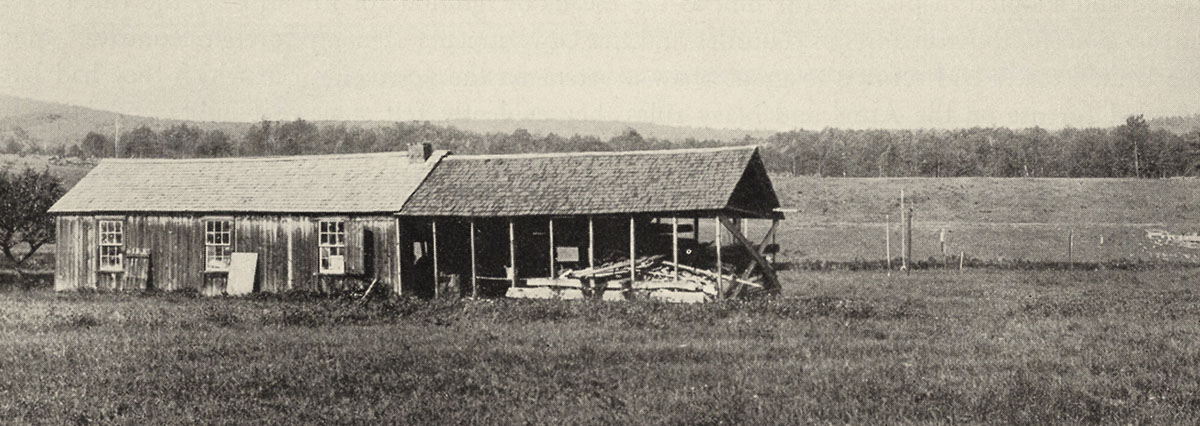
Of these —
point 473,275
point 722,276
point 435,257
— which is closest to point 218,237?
point 435,257

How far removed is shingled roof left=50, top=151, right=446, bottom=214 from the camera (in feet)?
93.8

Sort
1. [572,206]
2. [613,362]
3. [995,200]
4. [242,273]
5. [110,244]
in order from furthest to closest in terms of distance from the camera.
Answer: [995,200], [110,244], [242,273], [572,206], [613,362]

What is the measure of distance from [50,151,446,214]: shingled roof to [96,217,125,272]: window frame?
16.9 inches

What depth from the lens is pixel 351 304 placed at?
23250 millimetres

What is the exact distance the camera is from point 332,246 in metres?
28.1

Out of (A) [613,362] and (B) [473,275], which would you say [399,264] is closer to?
(B) [473,275]


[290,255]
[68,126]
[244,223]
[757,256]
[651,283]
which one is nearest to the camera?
[651,283]

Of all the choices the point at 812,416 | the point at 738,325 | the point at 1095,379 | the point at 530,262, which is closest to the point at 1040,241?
the point at 530,262

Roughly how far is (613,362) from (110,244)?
22484 millimetres

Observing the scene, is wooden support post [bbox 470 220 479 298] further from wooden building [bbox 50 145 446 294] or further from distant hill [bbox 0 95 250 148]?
distant hill [bbox 0 95 250 148]

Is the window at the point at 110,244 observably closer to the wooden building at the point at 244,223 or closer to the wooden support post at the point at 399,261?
the wooden building at the point at 244,223

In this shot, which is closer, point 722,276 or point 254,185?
point 722,276

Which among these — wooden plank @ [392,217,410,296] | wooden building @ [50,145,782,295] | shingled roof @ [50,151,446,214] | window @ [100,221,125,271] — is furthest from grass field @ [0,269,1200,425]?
window @ [100,221,125,271]

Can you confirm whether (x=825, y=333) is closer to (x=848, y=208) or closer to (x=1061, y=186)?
(x=848, y=208)
